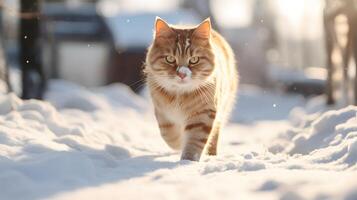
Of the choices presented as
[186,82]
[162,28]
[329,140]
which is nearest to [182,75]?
[186,82]

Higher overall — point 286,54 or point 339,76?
point 339,76

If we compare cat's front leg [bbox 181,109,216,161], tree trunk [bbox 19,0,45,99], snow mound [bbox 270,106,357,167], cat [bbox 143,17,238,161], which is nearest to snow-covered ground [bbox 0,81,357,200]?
snow mound [bbox 270,106,357,167]

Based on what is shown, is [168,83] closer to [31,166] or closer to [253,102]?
[31,166]

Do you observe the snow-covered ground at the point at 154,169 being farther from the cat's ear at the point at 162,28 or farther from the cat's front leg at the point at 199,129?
the cat's ear at the point at 162,28

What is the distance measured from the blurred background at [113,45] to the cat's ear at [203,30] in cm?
439

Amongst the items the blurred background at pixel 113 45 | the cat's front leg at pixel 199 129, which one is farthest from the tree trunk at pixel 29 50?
the cat's front leg at pixel 199 129

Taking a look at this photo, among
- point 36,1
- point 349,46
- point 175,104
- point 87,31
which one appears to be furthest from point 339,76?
point 87,31

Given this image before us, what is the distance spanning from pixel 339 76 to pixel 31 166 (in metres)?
11.6

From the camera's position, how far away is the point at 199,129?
6.51 meters

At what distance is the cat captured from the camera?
642 centimetres

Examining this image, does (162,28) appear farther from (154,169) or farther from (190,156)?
(154,169)

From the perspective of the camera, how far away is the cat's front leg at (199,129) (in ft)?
20.9

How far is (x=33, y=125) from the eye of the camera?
7355mm

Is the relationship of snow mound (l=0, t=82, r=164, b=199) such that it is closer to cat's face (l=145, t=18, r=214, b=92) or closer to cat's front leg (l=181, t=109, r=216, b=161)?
cat's front leg (l=181, t=109, r=216, b=161)
